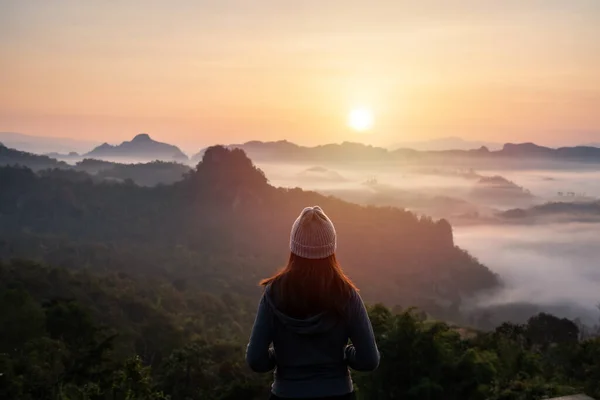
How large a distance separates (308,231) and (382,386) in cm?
1427

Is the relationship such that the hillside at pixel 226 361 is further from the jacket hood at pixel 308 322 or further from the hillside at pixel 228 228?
the hillside at pixel 228 228

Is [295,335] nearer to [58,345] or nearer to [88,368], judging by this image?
[88,368]

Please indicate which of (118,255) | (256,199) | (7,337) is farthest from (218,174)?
(7,337)

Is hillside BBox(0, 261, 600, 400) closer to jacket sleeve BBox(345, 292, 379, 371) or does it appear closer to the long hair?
jacket sleeve BBox(345, 292, 379, 371)

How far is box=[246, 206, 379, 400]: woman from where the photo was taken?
345 cm

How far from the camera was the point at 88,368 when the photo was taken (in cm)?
1959

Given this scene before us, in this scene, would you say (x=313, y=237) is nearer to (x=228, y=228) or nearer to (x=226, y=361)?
(x=226, y=361)

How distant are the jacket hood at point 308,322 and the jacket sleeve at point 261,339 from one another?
8cm

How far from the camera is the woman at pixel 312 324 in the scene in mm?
3445

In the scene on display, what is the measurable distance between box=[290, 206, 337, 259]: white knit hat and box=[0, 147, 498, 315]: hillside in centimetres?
10356

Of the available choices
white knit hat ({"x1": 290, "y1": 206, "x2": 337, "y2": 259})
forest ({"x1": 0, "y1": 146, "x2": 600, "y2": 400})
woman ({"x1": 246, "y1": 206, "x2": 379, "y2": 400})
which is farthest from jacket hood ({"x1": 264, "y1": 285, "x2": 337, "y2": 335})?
forest ({"x1": 0, "y1": 146, "x2": 600, "y2": 400})

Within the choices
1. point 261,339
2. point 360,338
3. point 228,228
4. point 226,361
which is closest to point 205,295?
point 226,361

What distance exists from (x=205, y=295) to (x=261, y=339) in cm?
7614

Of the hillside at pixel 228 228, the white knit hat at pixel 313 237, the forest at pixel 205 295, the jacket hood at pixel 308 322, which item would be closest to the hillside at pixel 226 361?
the forest at pixel 205 295
